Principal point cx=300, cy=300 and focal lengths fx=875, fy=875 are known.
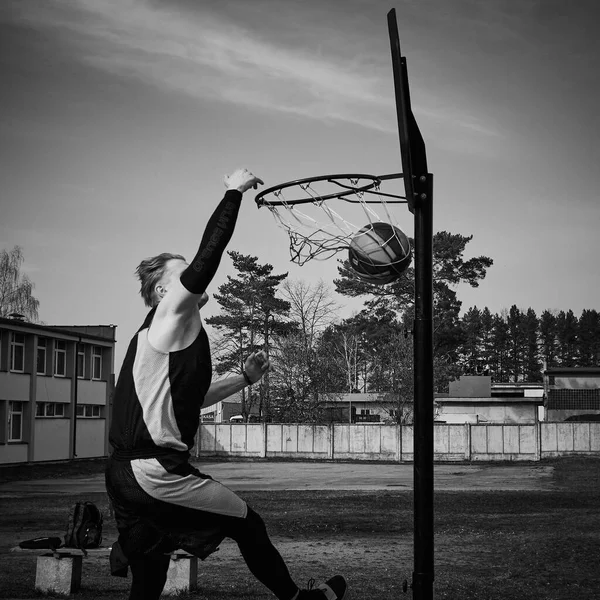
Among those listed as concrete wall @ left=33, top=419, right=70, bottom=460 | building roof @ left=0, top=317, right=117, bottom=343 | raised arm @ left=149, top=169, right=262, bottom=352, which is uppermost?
building roof @ left=0, top=317, right=117, bottom=343

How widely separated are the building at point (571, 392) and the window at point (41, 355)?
30.4 m

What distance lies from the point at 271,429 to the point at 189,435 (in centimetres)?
4395

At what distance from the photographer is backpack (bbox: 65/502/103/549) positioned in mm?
8797

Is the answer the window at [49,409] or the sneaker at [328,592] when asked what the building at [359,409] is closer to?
the window at [49,409]

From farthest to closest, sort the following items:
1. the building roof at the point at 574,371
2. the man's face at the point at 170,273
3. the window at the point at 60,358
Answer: the building roof at the point at 574,371 < the window at the point at 60,358 < the man's face at the point at 170,273

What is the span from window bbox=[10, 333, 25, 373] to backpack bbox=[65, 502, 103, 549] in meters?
33.5

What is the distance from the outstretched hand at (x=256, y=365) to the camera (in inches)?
211

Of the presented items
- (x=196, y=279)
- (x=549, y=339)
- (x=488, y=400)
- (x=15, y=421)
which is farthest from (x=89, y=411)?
(x=549, y=339)

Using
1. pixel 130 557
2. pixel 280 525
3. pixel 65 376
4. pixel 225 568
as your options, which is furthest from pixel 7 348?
pixel 130 557

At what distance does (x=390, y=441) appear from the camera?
4547cm

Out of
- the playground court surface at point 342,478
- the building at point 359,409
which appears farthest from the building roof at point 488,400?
the playground court surface at point 342,478

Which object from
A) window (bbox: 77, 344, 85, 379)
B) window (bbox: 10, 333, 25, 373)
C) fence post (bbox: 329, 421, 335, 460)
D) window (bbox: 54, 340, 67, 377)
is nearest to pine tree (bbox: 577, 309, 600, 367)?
fence post (bbox: 329, 421, 335, 460)

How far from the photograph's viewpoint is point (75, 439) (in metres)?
46.0

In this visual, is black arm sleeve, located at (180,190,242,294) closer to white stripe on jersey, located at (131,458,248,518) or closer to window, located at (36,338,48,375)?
white stripe on jersey, located at (131,458,248,518)
